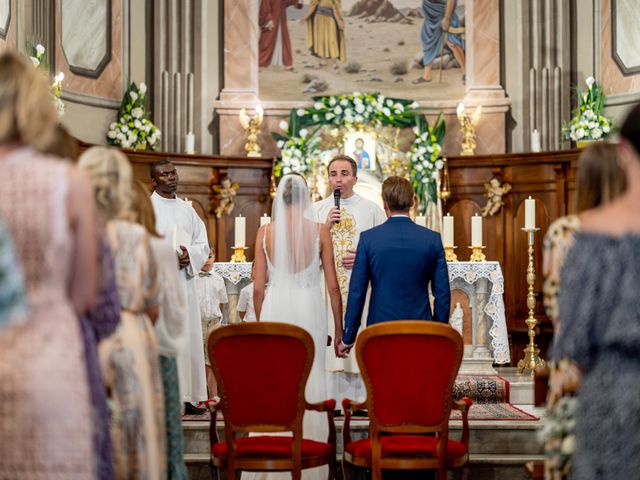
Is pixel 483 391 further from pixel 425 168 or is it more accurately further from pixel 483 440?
pixel 425 168

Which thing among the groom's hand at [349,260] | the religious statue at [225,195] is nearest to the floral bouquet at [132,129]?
the religious statue at [225,195]

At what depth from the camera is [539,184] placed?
1155 centimetres

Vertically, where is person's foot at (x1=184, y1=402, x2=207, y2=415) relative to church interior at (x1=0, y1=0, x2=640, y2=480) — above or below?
below

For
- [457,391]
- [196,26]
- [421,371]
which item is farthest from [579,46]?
[421,371]

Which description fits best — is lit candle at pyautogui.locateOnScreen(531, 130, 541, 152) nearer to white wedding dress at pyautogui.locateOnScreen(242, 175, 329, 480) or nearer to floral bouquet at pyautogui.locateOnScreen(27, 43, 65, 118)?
floral bouquet at pyautogui.locateOnScreen(27, 43, 65, 118)

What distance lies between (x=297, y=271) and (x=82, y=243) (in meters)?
3.20

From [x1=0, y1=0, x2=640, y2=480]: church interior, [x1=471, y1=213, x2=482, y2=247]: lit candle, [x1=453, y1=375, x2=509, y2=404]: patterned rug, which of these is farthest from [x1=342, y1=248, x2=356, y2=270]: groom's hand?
[x1=0, y1=0, x2=640, y2=480]: church interior

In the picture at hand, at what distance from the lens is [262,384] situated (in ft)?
17.1

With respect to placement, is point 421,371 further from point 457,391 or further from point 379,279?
point 457,391

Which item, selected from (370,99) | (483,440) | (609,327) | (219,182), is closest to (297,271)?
(483,440)

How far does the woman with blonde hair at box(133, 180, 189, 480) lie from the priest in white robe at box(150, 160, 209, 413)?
2.76 meters

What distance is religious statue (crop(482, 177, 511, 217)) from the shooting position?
11.6m

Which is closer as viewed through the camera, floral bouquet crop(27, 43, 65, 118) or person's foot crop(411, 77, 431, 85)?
floral bouquet crop(27, 43, 65, 118)

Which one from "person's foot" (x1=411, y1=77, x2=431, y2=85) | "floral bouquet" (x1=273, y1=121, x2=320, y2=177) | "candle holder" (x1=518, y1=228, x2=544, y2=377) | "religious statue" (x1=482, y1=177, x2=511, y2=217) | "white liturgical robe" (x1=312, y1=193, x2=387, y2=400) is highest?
"person's foot" (x1=411, y1=77, x2=431, y2=85)
